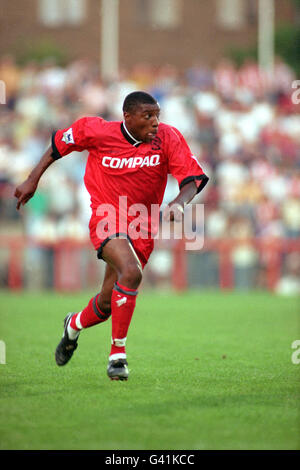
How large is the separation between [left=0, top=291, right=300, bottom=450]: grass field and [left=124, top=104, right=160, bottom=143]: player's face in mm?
1948

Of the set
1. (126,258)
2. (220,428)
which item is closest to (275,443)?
(220,428)

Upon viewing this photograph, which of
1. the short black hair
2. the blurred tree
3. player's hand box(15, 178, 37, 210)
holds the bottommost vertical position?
player's hand box(15, 178, 37, 210)

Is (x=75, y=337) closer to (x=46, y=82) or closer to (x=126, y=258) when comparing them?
(x=126, y=258)

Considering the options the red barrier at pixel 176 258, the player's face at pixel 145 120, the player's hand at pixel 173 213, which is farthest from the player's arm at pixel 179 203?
the red barrier at pixel 176 258

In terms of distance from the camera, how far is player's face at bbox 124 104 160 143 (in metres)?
6.95

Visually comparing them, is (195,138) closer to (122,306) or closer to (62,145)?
(62,145)

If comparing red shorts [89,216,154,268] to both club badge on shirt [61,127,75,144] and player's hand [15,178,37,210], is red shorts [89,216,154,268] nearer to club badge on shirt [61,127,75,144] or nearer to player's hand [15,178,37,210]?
player's hand [15,178,37,210]

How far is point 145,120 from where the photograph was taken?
6.96 metres

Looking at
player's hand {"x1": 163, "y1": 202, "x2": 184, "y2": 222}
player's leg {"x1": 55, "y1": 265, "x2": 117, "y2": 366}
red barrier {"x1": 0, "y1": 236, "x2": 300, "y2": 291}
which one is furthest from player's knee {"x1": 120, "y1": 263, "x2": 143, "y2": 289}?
red barrier {"x1": 0, "y1": 236, "x2": 300, "y2": 291}

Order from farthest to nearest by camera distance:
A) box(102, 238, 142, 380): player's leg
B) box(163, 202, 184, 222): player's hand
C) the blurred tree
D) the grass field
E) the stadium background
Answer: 1. the blurred tree
2. box(102, 238, 142, 380): player's leg
3. box(163, 202, 184, 222): player's hand
4. the stadium background
5. the grass field

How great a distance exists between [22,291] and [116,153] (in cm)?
1032

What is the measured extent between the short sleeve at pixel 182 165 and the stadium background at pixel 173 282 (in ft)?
5.23

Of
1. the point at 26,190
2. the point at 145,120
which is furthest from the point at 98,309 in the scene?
the point at 145,120

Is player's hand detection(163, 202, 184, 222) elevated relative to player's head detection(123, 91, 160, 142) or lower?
lower
